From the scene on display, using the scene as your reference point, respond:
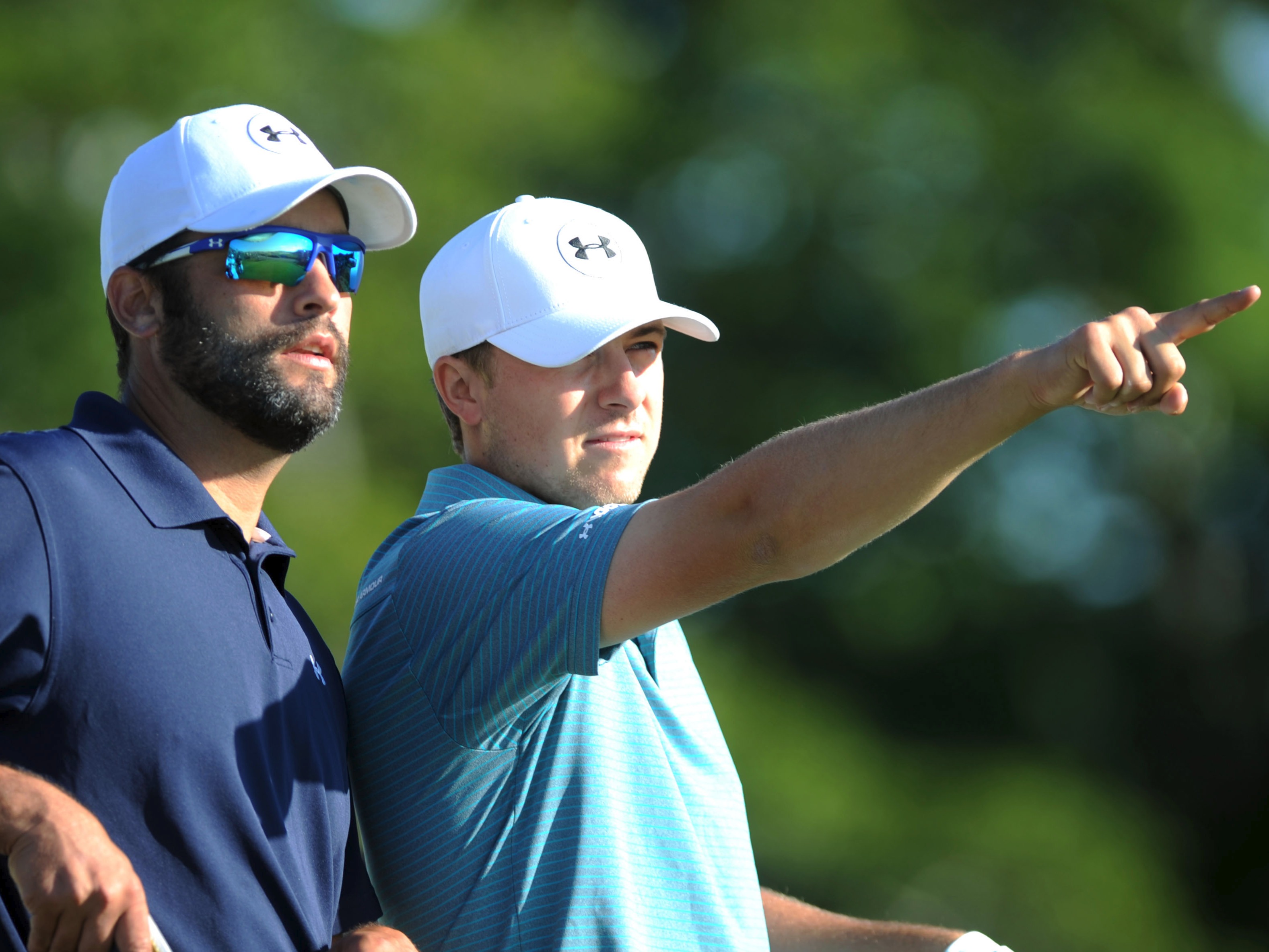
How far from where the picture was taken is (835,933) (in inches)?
123

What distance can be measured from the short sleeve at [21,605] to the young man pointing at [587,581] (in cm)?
62

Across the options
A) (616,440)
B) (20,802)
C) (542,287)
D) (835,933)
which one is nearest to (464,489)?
(616,440)

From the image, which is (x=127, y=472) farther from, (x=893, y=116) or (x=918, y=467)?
(x=893, y=116)

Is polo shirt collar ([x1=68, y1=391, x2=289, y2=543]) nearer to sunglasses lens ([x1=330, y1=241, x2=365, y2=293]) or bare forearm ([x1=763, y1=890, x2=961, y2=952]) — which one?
sunglasses lens ([x1=330, y1=241, x2=365, y2=293])

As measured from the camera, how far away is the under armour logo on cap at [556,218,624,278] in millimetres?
2939

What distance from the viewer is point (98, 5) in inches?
463

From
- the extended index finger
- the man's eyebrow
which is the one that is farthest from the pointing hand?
the man's eyebrow

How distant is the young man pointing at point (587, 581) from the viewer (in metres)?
1.96

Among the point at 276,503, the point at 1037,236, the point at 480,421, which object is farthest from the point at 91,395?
the point at 1037,236

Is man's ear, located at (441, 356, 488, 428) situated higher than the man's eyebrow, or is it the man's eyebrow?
the man's eyebrow

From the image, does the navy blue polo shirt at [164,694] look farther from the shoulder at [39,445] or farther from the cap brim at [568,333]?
the cap brim at [568,333]

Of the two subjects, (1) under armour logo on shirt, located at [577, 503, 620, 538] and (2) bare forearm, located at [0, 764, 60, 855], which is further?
(1) under armour logo on shirt, located at [577, 503, 620, 538]

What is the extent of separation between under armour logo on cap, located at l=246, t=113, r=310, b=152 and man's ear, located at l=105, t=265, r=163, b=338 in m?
0.33

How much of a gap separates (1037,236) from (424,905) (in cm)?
1161
